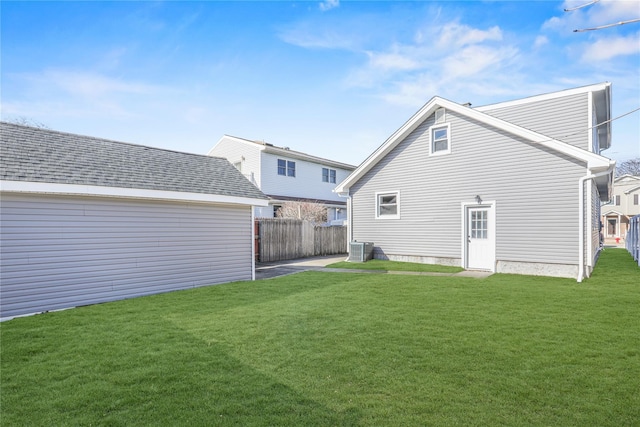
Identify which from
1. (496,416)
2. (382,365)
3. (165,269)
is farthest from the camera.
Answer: (165,269)

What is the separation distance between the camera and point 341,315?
6.37 metres

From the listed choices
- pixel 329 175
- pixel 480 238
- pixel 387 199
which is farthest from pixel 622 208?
pixel 387 199

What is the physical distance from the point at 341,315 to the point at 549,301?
4.55 metres

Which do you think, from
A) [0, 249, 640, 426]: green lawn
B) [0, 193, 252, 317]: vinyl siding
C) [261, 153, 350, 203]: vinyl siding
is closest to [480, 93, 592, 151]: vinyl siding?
[0, 249, 640, 426]: green lawn

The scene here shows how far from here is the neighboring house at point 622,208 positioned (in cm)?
4059

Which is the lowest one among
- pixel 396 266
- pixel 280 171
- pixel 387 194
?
pixel 396 266

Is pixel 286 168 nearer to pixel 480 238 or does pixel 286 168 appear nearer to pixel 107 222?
pixel 480 238


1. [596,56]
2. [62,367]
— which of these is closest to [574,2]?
[596,56]

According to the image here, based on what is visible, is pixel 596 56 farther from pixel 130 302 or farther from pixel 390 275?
pixel 130 302

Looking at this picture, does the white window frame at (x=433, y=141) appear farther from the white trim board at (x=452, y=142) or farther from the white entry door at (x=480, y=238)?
the white entry door at (x=480, y=238)

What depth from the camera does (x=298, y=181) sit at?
24812 millimetres

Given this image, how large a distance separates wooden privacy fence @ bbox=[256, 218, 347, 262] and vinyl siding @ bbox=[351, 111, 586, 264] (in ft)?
11.1

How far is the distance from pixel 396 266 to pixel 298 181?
13371 mm

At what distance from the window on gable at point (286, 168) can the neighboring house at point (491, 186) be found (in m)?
9.01
